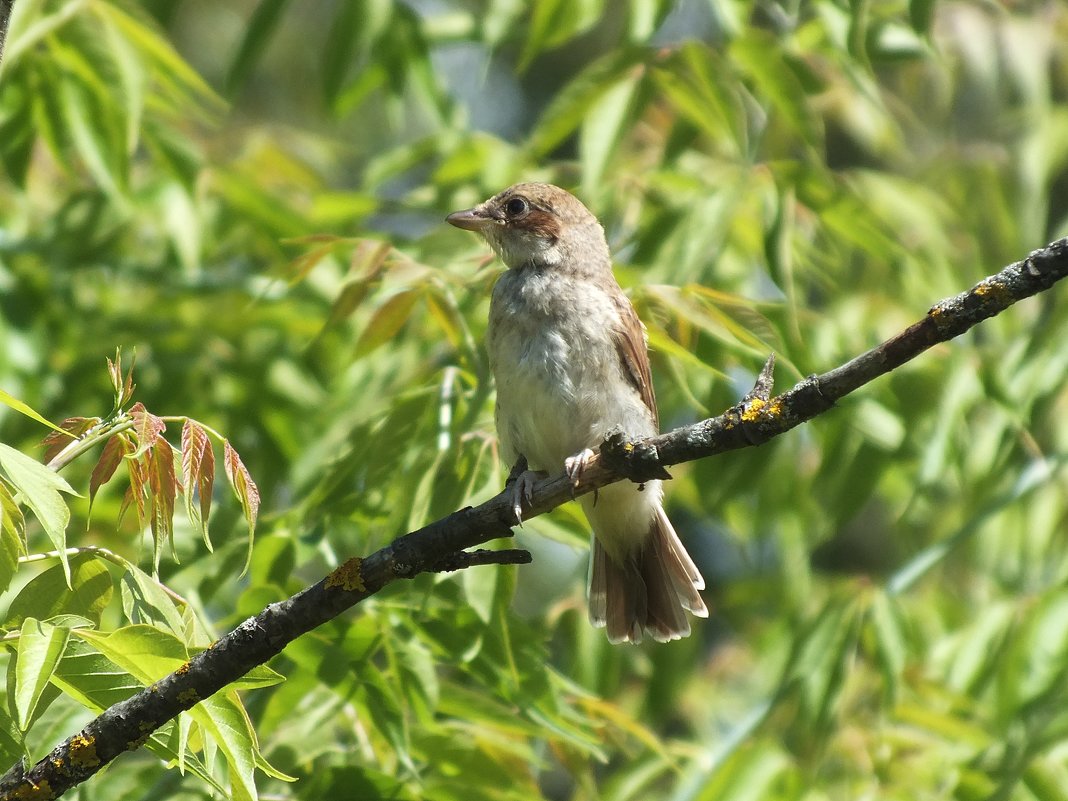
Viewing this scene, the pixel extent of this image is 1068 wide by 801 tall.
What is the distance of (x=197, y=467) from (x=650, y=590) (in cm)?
251

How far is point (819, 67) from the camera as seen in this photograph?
6.16 metres

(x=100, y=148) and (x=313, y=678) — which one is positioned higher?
(x=100, y=148)

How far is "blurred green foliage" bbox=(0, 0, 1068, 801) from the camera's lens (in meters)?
3.52

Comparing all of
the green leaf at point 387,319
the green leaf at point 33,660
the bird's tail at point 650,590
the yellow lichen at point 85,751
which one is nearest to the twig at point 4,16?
the green leaf at point 33,660

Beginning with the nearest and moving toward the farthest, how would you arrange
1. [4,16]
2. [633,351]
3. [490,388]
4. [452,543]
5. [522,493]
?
[4,16] → [452,543] → [522,493] → [490,388] → [633,351]

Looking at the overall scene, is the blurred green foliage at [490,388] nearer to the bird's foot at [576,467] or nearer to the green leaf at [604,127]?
the green leaf at [604,127]

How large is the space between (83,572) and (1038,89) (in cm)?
479

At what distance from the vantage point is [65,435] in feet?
8.66

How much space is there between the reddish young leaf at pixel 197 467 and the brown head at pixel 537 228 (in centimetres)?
231

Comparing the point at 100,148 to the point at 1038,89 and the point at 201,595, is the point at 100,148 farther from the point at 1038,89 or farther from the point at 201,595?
the point at 1038,89

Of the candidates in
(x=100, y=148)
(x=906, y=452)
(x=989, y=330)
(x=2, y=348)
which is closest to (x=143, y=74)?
(x=100, y=148)

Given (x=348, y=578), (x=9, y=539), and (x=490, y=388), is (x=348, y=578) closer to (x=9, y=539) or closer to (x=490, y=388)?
(x=9, y=539)

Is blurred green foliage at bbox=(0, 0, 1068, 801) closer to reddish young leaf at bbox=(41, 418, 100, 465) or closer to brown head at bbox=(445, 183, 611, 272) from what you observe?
brown head at bbox=(445, 183, 611, 272)

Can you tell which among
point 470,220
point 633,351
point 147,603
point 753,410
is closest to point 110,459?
point 147,603
